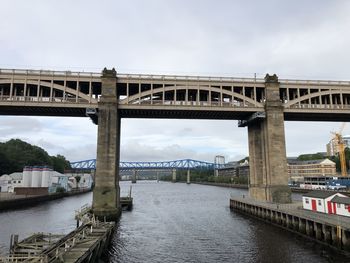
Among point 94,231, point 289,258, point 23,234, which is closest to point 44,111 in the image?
point 23,234

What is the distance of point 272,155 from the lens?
1950 inches

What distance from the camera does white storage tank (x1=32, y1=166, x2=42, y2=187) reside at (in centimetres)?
8731

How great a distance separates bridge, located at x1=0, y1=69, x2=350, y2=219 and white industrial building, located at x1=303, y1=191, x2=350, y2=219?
9.47 m

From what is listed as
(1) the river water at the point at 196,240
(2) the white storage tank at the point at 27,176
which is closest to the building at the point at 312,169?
(2) the white storage tank at the point at 27,176

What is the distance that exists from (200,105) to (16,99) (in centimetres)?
3059

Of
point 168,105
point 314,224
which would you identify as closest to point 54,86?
point 168,105

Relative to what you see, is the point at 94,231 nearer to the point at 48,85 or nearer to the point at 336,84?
the point at 48,85

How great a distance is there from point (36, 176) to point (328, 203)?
260 feet

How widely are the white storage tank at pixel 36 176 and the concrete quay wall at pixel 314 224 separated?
6774 centimetres

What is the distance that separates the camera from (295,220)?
115 ft

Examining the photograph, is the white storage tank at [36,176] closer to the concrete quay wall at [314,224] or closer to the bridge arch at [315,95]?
the concrete quay wall at [314,224]

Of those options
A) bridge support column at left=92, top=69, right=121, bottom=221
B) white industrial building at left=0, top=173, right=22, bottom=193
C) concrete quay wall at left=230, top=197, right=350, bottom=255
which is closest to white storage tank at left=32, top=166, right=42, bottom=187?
white industrial building at left=0, top=173, right=22, bottom=193

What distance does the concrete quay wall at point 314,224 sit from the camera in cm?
2667

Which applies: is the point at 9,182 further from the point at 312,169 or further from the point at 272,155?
the point at 312,169
